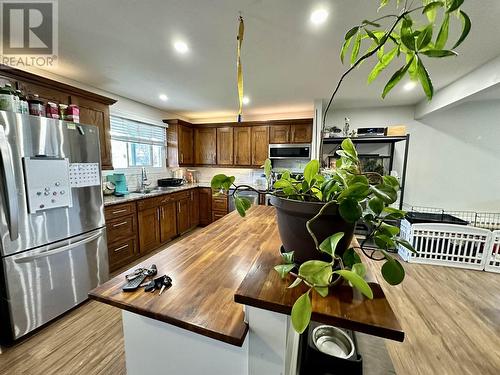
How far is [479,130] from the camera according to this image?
130 inches

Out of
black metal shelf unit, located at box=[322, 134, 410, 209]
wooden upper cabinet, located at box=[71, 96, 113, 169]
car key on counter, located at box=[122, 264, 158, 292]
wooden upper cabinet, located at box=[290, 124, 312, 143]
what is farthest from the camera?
wooden upper cabinet, located at box=[290, 124, 312, 143]

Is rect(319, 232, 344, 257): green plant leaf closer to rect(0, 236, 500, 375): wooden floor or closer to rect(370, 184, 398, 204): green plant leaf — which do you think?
rect(370, 184, 398, 204): green plant leaf

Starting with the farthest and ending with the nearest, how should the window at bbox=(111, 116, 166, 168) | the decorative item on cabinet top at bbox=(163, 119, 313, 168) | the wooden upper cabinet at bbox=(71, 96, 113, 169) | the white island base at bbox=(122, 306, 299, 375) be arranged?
1. the decorative item on cabinet top at bbox=(163, 119, 313, 168)
2. the window at bbox=(111, 116, 166, 168)
3. the wooden upper cabinet at bbox=(71, 96, 113, 169)
4. the white island base at bbox=(122, 306, 299, 375)

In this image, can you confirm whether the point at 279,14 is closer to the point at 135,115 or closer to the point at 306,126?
the point at 306,126

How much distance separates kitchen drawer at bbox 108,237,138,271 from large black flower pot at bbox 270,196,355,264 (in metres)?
2.67

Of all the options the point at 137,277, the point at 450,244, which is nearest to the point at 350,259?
the point at 137,277

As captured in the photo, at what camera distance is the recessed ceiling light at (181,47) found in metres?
1.86

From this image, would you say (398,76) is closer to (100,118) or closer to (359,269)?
(359,269)

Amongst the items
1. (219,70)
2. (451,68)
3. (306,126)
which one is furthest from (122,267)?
(451,68)

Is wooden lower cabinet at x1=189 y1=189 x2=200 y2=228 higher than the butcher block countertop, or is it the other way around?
the butcher block countertop

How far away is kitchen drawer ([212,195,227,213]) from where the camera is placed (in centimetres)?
426

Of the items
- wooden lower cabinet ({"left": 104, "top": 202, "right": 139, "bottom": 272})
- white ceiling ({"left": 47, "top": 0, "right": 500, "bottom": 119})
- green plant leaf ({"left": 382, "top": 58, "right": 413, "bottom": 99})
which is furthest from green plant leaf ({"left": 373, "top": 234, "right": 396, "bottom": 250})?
wooden lower cabinet ({"left": 104, "top": 202, "right": 139, "bottom": 272})

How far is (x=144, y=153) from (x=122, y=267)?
2.05m

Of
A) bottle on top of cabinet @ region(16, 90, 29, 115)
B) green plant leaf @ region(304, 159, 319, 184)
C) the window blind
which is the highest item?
the window blind
